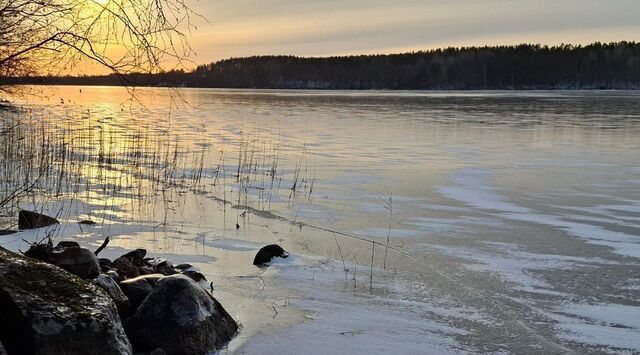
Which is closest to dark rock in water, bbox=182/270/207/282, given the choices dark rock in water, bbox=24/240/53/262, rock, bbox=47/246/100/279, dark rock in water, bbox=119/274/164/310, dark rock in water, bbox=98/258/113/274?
dark rock in water, bbox=98/258/113/274

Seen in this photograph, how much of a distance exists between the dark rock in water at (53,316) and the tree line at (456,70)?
116643mm

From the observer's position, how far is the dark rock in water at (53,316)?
3262 mm

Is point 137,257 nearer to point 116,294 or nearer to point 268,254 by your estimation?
point 268,254

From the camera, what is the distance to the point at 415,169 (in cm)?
1364

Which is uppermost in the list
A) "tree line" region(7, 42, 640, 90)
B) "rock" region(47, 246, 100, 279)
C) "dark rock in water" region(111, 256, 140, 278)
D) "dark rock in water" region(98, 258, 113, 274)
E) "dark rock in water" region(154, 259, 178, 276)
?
"tree line" region(7, 42, 640, 90)

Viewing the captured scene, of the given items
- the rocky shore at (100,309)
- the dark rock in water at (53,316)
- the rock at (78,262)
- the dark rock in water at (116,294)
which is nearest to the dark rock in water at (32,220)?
the rocky shore at (100,309)

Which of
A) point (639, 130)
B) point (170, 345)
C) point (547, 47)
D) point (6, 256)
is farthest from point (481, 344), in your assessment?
point (547, 47)

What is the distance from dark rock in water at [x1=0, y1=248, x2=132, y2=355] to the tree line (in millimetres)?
116643

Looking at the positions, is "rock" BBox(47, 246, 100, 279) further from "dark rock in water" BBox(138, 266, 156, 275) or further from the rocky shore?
"dark rock in water" BBox(138, 266, 156, 275)

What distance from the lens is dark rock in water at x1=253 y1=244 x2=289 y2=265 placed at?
21.4 feet

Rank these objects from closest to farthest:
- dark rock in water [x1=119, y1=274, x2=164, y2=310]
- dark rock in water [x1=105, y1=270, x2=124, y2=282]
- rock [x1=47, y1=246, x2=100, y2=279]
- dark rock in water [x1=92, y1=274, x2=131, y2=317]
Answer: dark rock in water [x1=92, y1=274, x2=131, y2=317] → dark rock in water [x1=119, y1=274, x2=164, y2=310] → rock [x1=47, y1=246, x2=100, y2=279] → dark rock in water [x1=105, y1=270, x2=124, y2=282]

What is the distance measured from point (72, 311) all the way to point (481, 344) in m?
2.90

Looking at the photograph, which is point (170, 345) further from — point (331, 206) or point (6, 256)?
point (331, 206)

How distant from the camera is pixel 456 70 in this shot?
445 ft
